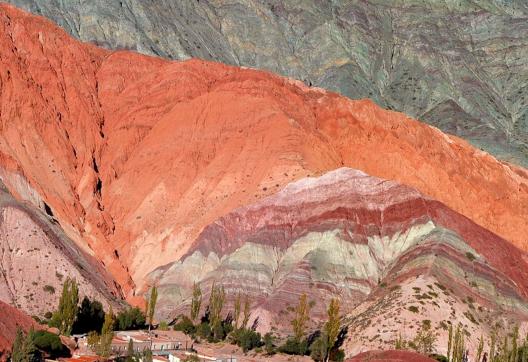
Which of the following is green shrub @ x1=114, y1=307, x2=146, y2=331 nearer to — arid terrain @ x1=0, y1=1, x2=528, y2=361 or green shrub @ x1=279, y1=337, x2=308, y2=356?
arid terrain @ x1=0, y1=1, x2=528, y2=361

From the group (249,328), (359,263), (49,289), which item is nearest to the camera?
(249,328)

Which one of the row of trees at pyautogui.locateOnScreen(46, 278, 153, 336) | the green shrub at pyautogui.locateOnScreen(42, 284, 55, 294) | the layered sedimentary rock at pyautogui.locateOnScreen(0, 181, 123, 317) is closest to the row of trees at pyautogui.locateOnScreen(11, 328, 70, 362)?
the row of trees at pyautogui.locateOnScreen(46, 278, 153, 336)

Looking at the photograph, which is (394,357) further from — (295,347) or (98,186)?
(98,186)

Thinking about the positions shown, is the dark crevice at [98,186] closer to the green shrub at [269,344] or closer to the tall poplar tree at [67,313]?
the tall poplar tree at [67,313]

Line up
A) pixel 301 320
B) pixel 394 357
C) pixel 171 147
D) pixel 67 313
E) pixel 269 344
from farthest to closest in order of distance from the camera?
1. pixel 171 147
2. pixel 269 344
3. pixel 301 320
4. pixel 67 313
5. pixel 394 357

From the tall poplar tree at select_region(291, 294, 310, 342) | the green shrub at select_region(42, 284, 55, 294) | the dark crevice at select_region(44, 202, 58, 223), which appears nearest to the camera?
the tall poplar tree at select_region(291, 294, 310, 342)

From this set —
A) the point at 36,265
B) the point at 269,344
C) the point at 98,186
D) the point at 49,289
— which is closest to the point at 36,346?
the point at 269,344

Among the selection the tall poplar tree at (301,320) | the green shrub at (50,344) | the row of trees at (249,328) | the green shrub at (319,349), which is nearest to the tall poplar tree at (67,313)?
the green shrub at (50,344)
